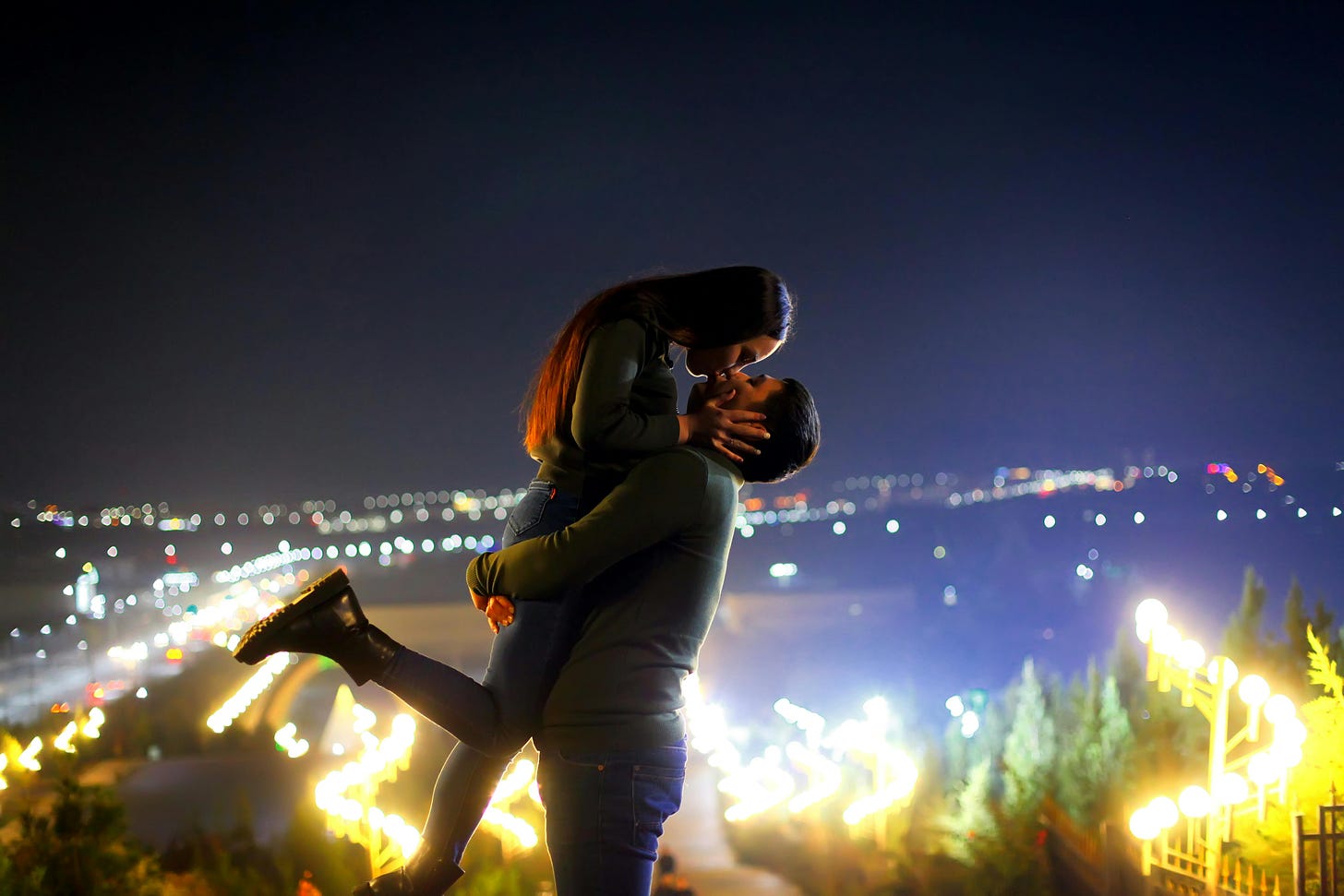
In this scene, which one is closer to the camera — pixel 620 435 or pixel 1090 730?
pixel 620 435

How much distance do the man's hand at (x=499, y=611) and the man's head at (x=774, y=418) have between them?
0.45m

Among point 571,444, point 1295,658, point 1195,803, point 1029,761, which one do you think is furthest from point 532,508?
point 1295,658

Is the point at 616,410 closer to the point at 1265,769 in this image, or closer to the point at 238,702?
the point at 1265,769

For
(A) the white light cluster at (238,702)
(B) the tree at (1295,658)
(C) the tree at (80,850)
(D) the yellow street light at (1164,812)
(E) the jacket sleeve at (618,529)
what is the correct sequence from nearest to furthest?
1. (E) the jacket sleeve at (618,529)
2. (D) the yellow street light at (1164,812)
3. (C) the tree at (80,850)
4. (A) the white light cluster at (238,702)
5. (B) the tree at (1295,658)

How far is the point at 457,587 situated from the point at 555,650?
64.7 m

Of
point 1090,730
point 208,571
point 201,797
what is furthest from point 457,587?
point 1090,730

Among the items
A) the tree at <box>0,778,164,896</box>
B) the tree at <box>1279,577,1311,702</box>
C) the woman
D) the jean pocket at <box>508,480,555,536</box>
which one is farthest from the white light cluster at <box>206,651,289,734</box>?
the tree at <box>1279,577,1311,702</box>

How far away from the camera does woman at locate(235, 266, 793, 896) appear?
1774 millimetres

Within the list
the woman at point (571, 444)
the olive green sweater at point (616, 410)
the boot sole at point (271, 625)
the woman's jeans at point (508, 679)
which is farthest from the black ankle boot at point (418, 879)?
the olive green sweater at point (616, 410)

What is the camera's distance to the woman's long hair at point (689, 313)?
187 centimetres

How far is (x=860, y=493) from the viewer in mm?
104562

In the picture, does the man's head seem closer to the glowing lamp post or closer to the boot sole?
the boot sole

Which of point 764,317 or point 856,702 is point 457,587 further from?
point 764,317

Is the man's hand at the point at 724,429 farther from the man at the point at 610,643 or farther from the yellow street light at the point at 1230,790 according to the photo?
the yellow street light at the point at 1230,790
